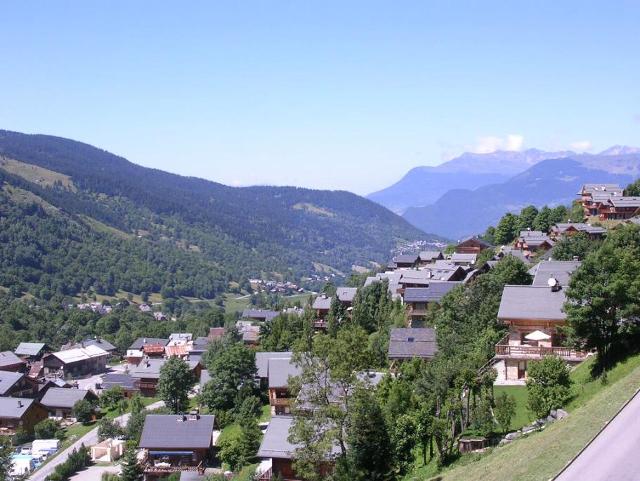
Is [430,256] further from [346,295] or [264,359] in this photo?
[264,359]

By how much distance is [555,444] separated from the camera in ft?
57.8

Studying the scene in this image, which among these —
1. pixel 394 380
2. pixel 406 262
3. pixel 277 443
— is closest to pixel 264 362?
pixel 277 443

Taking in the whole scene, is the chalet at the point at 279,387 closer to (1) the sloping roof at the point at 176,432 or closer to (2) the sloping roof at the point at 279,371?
(2) the sloping roof at the point at 279,371

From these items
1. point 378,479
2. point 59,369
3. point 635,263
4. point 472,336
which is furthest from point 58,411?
point 635,263

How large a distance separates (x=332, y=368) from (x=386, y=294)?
121 feet

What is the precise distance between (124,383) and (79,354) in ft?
71.8

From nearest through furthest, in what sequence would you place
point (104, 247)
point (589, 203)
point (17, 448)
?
point (17, 448) → point (589, 203) → point (104, 247)

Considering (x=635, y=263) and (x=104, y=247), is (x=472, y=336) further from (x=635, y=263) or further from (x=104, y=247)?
(x=104, y=247)

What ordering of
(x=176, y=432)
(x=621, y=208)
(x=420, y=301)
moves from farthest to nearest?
(x=621, y=208)
(x=420, y=301)
(x=176, y=432)

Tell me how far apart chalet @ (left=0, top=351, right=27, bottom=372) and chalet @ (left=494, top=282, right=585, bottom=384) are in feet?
217

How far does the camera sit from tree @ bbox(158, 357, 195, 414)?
162 ft

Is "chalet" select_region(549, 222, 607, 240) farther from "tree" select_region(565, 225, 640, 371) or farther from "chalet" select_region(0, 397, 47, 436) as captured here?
"chalet" select_region(0, 397, 47, 436)

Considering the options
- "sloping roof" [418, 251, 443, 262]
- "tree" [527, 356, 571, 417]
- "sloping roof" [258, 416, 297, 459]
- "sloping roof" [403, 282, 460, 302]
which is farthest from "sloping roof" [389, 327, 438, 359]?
"sloping roof" [418, 251, 443, 262]

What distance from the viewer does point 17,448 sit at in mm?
52594
